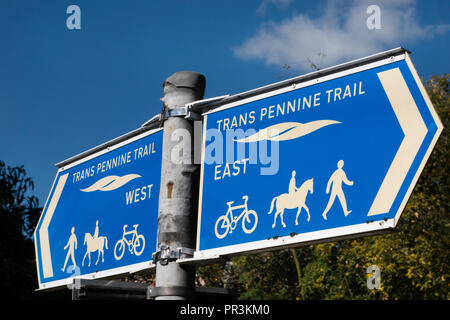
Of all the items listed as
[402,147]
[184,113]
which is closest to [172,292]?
[184,113]

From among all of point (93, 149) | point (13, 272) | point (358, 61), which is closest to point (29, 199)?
point (13, 272)

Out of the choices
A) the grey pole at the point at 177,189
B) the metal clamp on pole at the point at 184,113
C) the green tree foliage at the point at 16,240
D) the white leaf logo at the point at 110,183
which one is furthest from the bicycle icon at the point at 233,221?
the green tree foliage at the point at 16,240

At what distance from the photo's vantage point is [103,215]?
5.24 meters

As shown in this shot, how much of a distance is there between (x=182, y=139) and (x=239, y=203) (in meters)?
0.74

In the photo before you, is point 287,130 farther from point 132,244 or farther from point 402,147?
point 132,244

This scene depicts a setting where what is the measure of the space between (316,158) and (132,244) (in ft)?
5.71

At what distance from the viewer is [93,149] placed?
18.6 feet

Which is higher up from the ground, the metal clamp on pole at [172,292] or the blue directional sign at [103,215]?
the blue directional sign at [103,215]

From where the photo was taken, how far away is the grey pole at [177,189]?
13.9ft

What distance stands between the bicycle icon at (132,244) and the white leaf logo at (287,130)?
1163mm

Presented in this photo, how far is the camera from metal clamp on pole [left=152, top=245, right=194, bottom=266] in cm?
421

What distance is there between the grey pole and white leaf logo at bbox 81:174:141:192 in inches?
23.8

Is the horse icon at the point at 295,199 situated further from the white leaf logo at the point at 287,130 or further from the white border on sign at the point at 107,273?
the white border on sign at the point at 107,273
